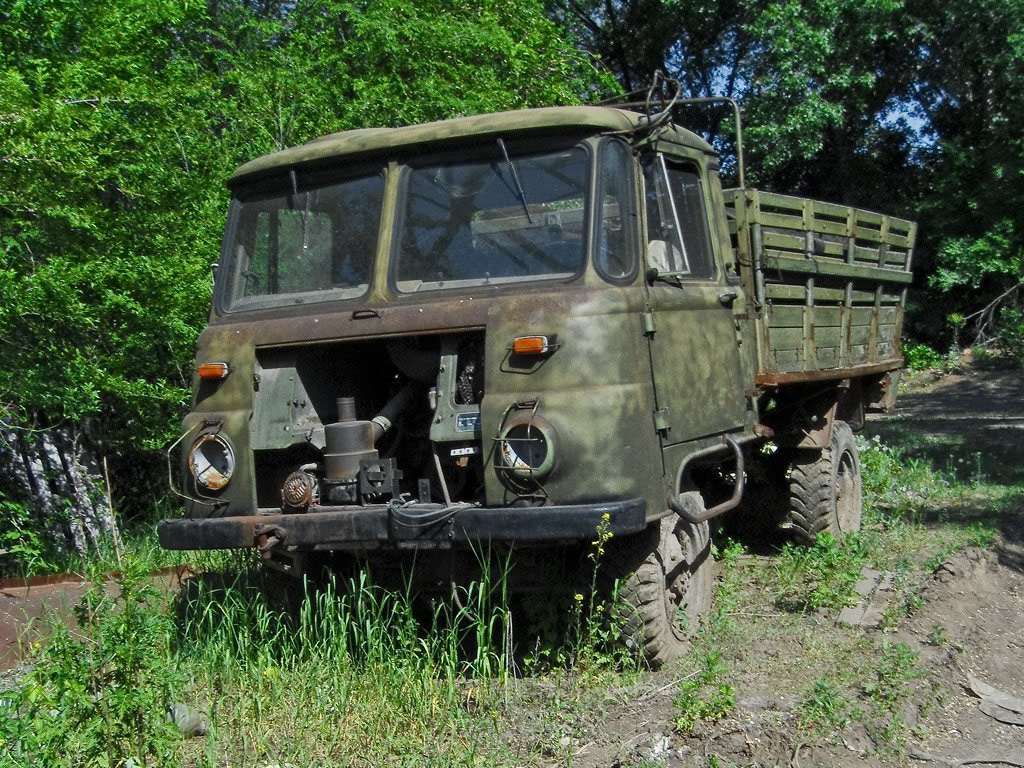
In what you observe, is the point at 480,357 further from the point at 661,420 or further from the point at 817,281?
the point at 817,281

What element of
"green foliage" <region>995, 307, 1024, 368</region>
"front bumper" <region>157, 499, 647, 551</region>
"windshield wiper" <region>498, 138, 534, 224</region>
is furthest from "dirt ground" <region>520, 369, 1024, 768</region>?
"green foliage" <region>995, 307, 1024, 368</region>

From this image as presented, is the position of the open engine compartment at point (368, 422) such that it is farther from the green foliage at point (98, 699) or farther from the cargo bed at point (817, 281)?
the cargo bed at point (817, 281)

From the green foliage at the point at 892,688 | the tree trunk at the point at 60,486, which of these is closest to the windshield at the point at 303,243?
the green foliage at the point at 892,688

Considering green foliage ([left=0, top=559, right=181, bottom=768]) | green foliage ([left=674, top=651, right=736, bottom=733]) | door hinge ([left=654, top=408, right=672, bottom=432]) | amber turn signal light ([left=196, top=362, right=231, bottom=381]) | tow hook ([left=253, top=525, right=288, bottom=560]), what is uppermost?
amber turn signal light ([left=196, top=362, right=231, bottom=381])

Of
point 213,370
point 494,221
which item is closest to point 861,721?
point 494,221

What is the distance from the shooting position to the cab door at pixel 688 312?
17.0ft

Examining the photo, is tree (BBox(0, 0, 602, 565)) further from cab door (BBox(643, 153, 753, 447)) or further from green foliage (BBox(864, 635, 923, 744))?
green foliage (BBox(864, 635, 923, 744))

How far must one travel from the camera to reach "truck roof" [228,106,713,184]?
5.09 m

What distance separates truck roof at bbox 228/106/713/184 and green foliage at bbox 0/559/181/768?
2.18 meters

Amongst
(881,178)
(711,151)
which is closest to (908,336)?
(881,178)

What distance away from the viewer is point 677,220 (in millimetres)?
5703

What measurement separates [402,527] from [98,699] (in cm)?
131

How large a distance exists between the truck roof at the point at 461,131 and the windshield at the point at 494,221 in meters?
0.10

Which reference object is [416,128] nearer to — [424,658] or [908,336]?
[424,658]
